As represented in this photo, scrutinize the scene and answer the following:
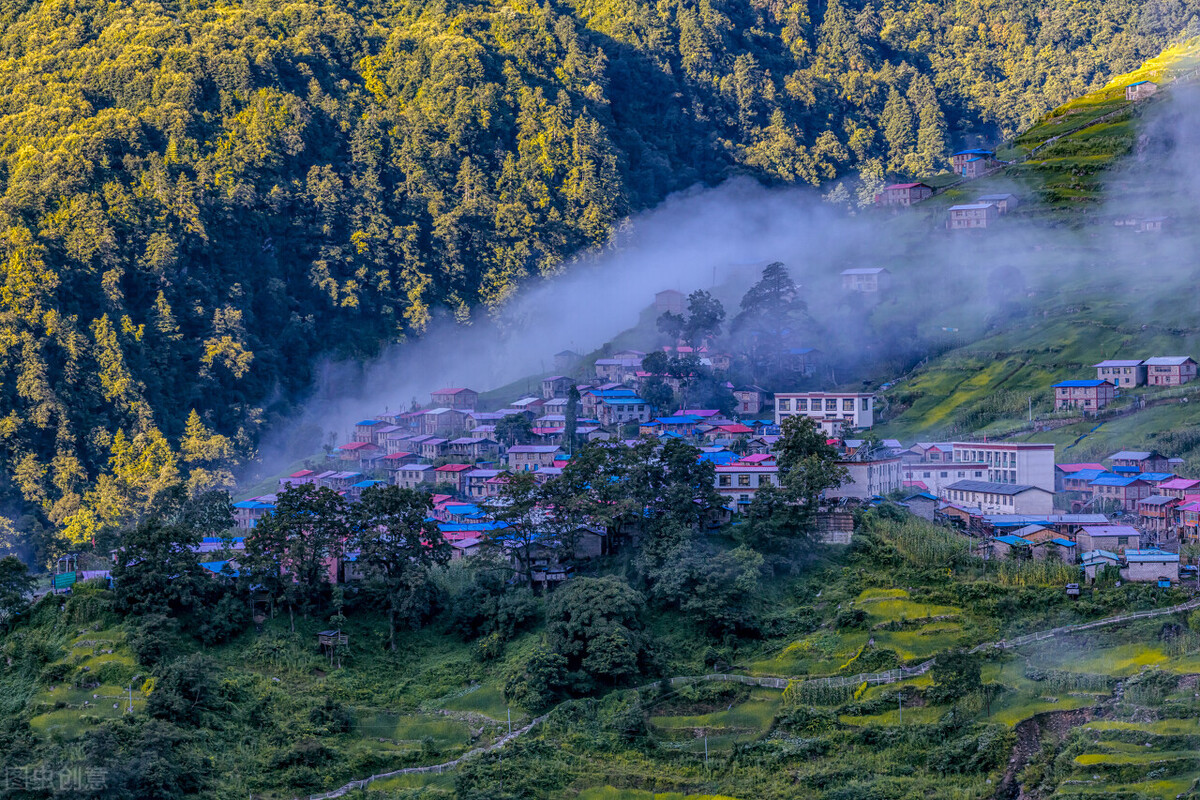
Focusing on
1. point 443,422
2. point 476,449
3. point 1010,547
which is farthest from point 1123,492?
point 443,422

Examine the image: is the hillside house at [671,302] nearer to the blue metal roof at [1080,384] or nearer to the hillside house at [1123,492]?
the blue metal roof at [1080,384]

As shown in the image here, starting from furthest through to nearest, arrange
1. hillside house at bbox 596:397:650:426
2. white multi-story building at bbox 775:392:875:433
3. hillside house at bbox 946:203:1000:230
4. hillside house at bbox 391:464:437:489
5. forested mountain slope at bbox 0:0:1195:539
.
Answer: hillside house at bbox 946:203:1000:230 → forested mountain slope at bbox 0:0:1195:539 → hillside house at bbox 596:397:650:426 → white multi-story building at bbox 775:392:875:433 → hillside house at bbox 391:464:437:489

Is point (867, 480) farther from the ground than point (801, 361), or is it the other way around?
point (801, 361)

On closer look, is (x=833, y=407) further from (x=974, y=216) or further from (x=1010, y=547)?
(x=974, y=216)

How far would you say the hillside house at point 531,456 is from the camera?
55.6m

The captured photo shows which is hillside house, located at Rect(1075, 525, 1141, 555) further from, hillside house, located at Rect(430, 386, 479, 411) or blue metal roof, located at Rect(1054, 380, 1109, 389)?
hillside house, located at Rect(430, 386, 479, 411)

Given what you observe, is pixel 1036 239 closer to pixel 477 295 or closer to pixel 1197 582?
pixel 477 295

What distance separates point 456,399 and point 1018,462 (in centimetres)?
2716

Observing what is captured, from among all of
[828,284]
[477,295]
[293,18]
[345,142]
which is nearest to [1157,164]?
[828,284]

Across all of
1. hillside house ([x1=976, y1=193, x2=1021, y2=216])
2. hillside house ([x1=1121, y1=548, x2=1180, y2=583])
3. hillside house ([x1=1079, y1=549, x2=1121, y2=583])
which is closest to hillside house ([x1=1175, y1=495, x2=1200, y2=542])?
hillside house ([x1=1079, y1=549, x2=1121, y2=583])

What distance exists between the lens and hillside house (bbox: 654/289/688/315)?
75.8 meters

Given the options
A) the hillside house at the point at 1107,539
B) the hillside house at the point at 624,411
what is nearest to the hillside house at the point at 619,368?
the hillside house at the point at 624,411

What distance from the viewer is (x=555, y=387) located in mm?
66688

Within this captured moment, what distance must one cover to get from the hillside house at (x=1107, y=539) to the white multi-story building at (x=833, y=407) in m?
15.4
